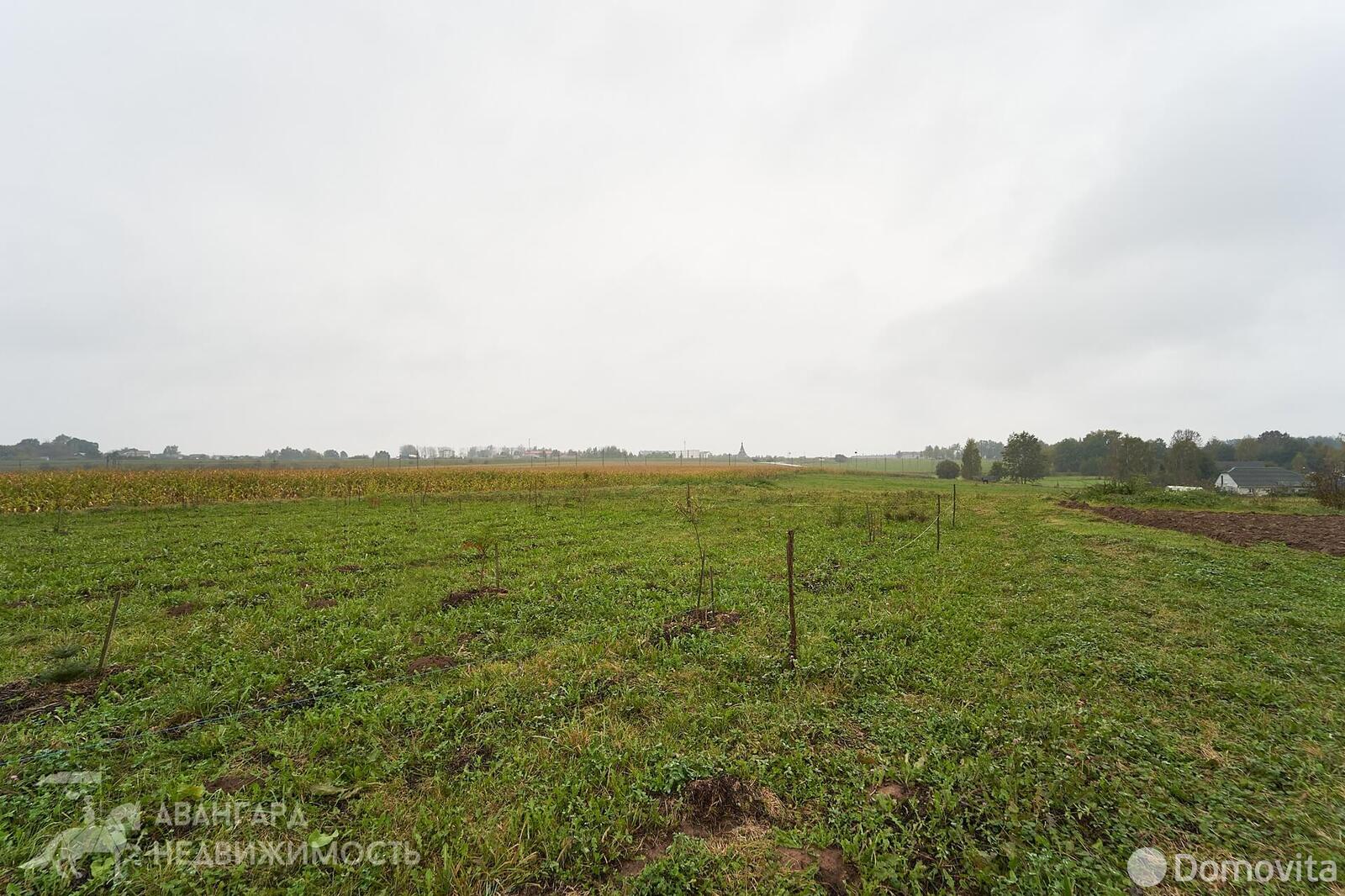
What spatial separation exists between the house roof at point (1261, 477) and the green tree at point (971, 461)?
81.9ft

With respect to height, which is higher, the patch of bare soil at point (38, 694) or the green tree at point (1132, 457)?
the green tree at point (1132, 457)

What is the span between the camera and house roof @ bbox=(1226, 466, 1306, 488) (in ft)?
172

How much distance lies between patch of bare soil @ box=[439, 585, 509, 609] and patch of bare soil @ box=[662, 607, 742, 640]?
3.33 metres

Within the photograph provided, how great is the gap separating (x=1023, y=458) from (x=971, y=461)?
7.02 m

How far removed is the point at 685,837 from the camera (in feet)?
10.5

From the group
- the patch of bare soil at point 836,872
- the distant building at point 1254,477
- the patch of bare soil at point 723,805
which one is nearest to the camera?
the patch of bare soil at point 836,872

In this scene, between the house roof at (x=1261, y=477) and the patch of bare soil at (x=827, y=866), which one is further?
the house roof at (x=1261, y=477)

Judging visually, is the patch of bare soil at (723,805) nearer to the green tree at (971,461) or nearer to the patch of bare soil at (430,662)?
the patch of bare soil at (430,662)

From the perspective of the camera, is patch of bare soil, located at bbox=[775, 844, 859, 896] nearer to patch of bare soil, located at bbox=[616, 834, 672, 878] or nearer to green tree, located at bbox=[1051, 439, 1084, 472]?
patch of bare soil, located at bbox=[616, 834, 672, 878]

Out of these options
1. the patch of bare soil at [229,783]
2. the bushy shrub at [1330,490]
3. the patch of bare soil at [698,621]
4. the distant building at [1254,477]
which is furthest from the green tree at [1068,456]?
the patch of bare soil at [229,783]

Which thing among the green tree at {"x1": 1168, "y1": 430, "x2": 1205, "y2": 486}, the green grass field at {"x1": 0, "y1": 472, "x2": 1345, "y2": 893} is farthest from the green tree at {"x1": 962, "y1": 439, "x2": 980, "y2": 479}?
the green grass field at {"x1": 0, "y1": 472, "x2": 1345, "y2": 893}

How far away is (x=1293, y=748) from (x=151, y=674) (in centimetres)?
1158

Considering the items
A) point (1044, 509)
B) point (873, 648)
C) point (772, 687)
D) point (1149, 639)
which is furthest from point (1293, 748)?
point (1044, 509)

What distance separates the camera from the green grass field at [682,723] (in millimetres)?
3082
